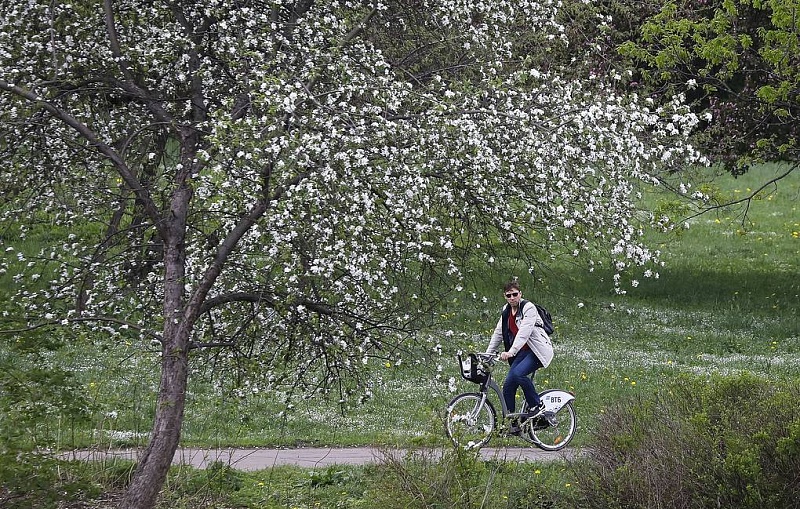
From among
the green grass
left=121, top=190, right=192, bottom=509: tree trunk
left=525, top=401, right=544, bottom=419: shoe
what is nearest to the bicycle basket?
the green grass

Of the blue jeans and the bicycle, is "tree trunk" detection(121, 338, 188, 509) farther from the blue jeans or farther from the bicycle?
the blue jeans

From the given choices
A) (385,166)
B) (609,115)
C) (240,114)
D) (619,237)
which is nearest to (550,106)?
(609,115)

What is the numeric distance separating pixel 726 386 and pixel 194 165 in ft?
13.1

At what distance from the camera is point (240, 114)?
7484mm

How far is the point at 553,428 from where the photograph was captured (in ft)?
34.1

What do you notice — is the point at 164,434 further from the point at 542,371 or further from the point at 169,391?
the point at 542,371

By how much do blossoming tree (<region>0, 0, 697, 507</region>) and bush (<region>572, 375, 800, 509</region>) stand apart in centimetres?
127

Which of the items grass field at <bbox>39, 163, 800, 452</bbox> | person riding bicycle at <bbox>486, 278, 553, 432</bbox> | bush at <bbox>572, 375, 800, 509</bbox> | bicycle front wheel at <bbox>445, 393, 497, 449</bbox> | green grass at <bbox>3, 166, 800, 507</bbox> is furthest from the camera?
person riding bicycle at <bbox>486, 278, 553, 432</bbox>

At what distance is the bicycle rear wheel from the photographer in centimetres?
964

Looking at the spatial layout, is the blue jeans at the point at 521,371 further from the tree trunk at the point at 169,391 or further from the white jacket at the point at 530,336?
the tree trunk at the point at 169,391

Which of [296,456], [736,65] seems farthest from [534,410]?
[736,65]

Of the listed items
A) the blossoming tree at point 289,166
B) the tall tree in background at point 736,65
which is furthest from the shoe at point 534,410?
the tall tree in background at point 736,65

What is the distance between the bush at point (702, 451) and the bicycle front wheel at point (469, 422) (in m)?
0.75

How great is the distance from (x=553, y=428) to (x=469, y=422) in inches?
149
